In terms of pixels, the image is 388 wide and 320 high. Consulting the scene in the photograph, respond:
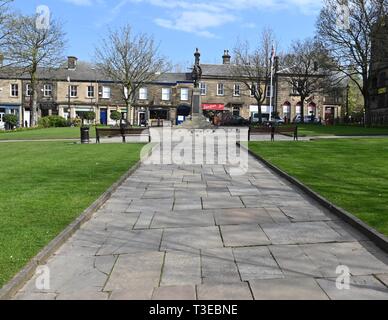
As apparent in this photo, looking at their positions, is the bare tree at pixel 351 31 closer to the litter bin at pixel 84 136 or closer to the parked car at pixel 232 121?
the parked car at pixel 232 121

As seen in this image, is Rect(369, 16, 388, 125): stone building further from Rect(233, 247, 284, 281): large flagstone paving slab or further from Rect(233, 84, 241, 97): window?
Rect(233, 247, 284, 281): large flagstone paving slab

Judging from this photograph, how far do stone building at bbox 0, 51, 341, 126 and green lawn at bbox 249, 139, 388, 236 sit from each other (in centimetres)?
4576

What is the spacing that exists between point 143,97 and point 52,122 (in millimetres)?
17061

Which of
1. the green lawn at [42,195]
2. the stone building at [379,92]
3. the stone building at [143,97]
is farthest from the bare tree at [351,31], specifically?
the green lawn at [42,195]

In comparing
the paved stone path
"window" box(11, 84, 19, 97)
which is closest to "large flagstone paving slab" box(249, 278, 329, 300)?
the paved stone path

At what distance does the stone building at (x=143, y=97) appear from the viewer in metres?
60.7

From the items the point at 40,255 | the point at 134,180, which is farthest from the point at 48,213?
the point at 134,180

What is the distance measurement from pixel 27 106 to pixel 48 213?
5970 centimetres

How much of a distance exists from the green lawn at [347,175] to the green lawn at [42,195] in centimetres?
443

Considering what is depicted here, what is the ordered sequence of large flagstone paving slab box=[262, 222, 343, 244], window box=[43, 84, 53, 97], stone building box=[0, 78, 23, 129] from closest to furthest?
large flagstone paving slab box=[262, 222, 343, 244]
stone building box=[0, 78, 23, 129]
window box=[43, 84, 53, 97]

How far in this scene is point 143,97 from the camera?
62.8 m

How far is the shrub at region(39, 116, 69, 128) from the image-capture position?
47.1 m

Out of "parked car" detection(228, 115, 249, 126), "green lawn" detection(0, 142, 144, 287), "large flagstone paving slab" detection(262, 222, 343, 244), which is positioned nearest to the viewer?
"green lawn" detection(0, 142, 144, 287)

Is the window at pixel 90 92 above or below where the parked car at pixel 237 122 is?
above
